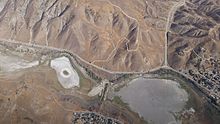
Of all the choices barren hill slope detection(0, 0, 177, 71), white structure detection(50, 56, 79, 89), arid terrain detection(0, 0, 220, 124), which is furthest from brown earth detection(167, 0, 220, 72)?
white structure detection(50, 56, 79, 89)

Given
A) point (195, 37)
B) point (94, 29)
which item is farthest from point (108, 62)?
point (195, 37)

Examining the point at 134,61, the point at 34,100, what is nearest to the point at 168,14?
the point at 134,61

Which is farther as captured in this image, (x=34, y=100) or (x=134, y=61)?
(x=134, y=61)

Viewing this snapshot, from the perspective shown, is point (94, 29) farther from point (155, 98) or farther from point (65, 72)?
point (155, 98)

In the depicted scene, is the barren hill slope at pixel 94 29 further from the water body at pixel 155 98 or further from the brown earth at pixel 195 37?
the water body at pixel 155 98

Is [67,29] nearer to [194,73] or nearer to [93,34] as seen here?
[93,34]

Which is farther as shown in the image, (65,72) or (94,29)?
(94,29)

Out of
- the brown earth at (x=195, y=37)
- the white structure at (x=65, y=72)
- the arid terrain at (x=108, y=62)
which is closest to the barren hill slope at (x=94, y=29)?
the arid terrain at (x=108, y=62)
